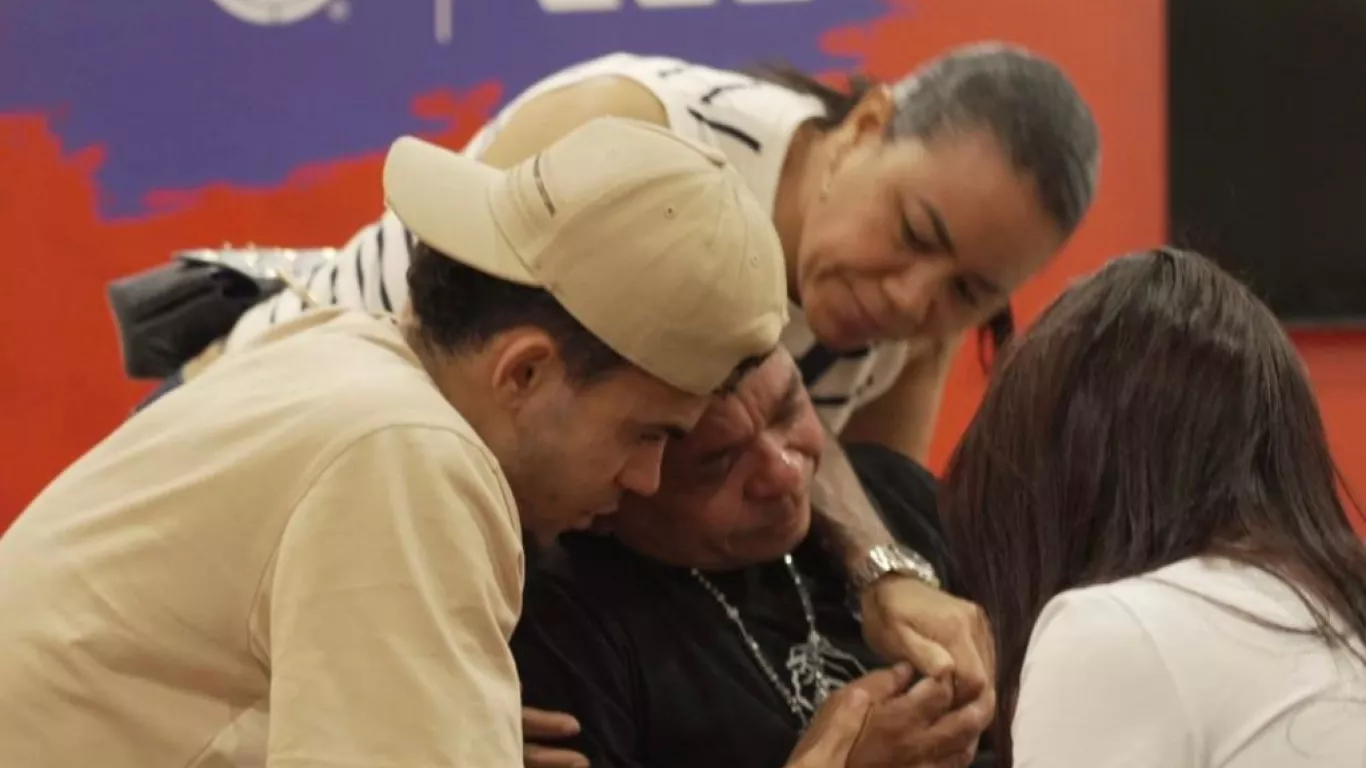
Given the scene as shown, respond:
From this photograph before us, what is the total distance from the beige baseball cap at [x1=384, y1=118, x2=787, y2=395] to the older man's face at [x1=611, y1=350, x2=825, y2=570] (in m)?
0.30

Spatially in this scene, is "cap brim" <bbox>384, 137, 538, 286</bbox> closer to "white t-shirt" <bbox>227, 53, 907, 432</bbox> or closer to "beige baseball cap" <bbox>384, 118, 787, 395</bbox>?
"beige baseball cap" <bbox>384, 118, 787, 395</bbox>

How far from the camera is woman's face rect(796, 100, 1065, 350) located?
1.40 meters

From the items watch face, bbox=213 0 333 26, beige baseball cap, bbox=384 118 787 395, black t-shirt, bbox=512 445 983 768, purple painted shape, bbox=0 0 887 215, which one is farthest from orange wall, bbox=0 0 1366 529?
beige baseball cap, bbox=384 118 787 395

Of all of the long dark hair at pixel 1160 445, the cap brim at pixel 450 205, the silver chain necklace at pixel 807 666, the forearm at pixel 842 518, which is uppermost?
the cap brim at pixel 450 205

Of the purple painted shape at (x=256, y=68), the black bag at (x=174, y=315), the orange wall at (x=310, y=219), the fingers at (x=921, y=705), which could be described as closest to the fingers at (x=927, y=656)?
the fingers at (x=921, y=705)

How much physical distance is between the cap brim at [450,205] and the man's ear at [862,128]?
41cm

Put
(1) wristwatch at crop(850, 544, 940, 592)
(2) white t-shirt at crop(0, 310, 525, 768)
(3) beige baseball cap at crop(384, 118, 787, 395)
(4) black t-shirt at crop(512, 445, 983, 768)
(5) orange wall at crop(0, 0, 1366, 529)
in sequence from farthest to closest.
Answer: (5) orange wall at crop(0, 0, 1366, 529) < (1) wristwatch at crop(850, 544, 940, 592) < (4) black t-shirt at crop(512, 445, 983, 768) < (3) beige baseball cap at crop(384, 118, 787, 395) < (2) white t-shirt at crop(0, 310, 525, 768)

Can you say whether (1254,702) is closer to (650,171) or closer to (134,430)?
(650,171)

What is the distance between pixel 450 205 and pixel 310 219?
4.41ft

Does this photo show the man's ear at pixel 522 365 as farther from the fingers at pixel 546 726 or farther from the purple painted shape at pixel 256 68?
the purple painted shape at pixel 256 68

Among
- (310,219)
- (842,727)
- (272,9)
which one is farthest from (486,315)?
(272,9)

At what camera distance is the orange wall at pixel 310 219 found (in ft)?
7.17

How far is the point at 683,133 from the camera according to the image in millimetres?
1415

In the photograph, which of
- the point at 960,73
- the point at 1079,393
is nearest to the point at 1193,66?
the point at 960,73
